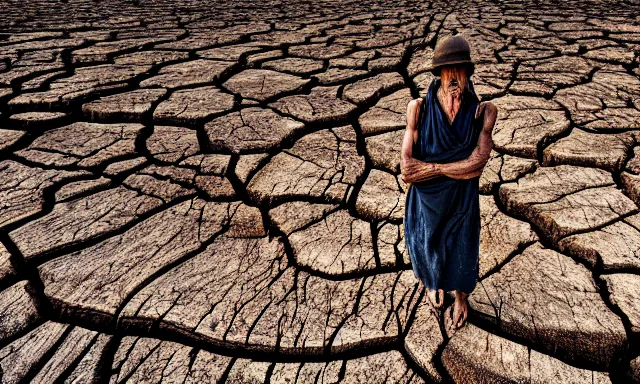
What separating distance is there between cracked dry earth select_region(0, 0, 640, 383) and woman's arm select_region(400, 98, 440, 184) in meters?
0.49

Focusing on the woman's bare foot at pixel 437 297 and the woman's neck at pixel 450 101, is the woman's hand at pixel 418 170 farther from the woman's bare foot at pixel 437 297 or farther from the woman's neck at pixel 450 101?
the woman's bare foot at pixel 437 297

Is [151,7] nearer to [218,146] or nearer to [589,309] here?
[218,146]

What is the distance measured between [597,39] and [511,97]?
1684 mm

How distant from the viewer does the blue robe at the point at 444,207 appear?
3.60ft

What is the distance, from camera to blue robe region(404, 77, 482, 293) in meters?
1.10

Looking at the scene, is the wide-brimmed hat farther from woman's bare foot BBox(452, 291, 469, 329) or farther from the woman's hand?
woman's bare foot BBox(452, 291, 469, 329)

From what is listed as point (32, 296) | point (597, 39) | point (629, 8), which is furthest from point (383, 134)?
point (629, 8)

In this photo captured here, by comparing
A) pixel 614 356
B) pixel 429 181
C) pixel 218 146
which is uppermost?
pixel 429 181

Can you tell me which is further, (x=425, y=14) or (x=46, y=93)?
(x=425, y=14)

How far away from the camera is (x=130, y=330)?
1391mm

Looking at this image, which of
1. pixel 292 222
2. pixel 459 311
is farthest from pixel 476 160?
pixel 292 222

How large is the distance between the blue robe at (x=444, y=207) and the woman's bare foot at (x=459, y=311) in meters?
0.08

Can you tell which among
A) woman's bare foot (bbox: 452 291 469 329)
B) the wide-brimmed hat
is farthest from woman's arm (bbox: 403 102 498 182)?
woman's bare foot (bbox: 452 291 469 329)

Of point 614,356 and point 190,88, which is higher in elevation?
point 190,88
